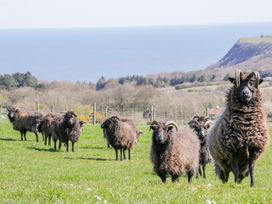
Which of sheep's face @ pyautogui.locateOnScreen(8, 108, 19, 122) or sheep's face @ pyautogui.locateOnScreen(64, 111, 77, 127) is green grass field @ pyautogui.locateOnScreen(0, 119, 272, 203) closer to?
sheep's face @ pyautogui.locateOnScreen(8, 108, 19, 122)

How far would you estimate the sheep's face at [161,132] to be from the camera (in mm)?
17370

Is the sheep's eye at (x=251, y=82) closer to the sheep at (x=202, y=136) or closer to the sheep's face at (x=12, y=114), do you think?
the sheep at (x=202, y=136)

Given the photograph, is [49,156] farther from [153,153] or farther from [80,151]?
[153,153]

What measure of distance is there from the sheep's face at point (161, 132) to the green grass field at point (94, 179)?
1.28 m

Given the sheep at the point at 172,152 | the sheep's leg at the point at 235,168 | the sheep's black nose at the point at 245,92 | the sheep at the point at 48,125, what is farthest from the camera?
the sheep at the point at 48,125

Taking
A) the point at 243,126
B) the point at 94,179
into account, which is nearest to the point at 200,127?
the point at 94,179

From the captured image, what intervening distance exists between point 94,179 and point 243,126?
296 inches

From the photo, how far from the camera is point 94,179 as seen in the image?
2061cm

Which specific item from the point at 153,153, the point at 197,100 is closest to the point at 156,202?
the point at 153,153

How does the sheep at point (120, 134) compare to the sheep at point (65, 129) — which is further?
the sheep at point (65, 129)

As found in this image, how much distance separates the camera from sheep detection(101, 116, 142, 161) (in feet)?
96.1

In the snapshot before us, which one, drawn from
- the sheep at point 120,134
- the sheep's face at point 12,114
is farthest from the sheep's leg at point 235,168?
the sheep's face at point 12,114

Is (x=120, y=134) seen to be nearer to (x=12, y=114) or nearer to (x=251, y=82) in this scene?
(x=12, y=114)

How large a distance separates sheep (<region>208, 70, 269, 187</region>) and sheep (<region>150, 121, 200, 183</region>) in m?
2.05
